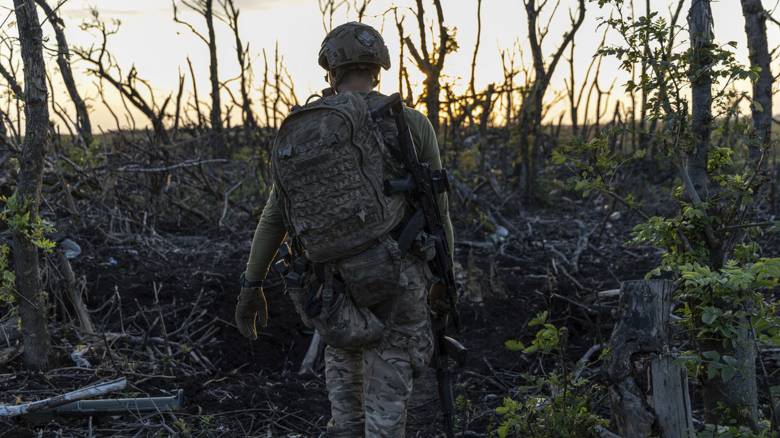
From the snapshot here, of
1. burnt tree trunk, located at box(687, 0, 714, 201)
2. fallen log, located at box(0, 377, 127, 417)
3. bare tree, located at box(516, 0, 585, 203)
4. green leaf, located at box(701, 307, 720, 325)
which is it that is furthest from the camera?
bare tree, located at box(516, 0, 585, 203)

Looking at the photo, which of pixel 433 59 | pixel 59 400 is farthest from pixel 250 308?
pixel 433 59

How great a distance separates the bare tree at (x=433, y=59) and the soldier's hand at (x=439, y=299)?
11.6 ft

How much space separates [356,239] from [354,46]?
2.59ft

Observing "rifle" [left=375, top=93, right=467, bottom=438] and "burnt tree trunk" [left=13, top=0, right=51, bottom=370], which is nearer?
"rifle" [left=375, top=93, right=467, bottom=438]

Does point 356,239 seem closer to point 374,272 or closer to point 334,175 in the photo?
point 374,272

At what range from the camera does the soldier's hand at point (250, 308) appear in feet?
11.4

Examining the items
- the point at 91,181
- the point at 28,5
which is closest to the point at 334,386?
A: the point at 28,5

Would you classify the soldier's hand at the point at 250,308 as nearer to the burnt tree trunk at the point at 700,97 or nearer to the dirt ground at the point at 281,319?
the dirt ground at the point at 281,319

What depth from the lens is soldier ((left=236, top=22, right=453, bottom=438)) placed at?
292 centimetres

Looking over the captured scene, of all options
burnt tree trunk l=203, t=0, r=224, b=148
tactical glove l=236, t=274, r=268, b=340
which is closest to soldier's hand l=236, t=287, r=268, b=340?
tactical glove l=236, t=274, r=268, b=340

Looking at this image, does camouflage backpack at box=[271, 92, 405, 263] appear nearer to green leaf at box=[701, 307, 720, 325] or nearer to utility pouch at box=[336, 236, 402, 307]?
utility pouch at box=[336, 236, 402, 307]

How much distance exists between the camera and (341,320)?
2.97 metres

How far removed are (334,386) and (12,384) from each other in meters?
2.62

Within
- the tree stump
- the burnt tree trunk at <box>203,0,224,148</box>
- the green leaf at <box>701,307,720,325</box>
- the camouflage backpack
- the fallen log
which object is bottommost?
the fallen log
